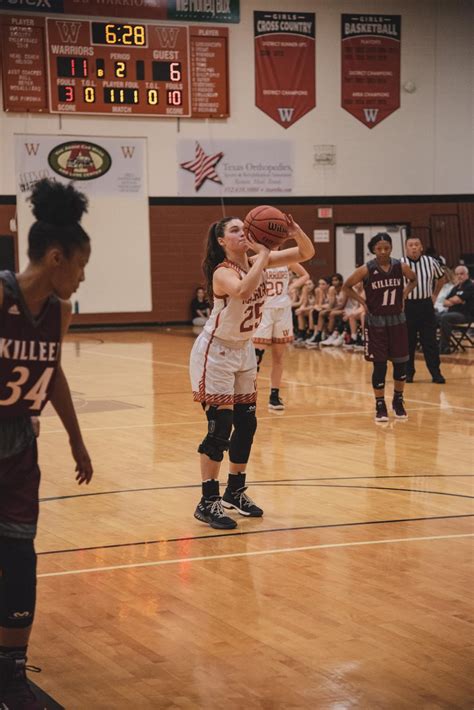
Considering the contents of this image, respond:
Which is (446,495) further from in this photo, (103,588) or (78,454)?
(78,454)

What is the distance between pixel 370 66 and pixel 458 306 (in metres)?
9.61

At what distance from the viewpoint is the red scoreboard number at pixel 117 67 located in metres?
21.0

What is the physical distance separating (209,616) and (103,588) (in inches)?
25.1

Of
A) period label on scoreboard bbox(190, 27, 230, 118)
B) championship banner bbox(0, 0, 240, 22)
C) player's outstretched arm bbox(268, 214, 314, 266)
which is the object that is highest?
championship banner bbox(0, 0, 240, 22)

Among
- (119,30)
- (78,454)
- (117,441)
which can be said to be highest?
(119,30)

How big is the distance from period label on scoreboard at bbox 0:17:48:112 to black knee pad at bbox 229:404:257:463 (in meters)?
16.3

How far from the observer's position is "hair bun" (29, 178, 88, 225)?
3295 mm

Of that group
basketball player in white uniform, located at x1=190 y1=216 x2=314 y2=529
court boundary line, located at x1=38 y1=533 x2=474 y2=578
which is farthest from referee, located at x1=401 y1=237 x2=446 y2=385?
court boundary line, located at x1=38 y1=533 x2=474 y2=578

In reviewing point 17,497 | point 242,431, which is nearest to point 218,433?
point 242,431

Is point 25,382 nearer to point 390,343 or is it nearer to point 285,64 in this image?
point 390,343

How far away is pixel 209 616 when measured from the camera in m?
4.38

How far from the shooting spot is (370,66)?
23484mm

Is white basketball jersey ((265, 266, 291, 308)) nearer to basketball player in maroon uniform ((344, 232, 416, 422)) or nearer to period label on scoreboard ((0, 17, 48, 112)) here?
basketball player in maroon uniform ((344, 232, 416, 422))

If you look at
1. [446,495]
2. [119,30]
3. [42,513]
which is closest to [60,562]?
[42,513]
